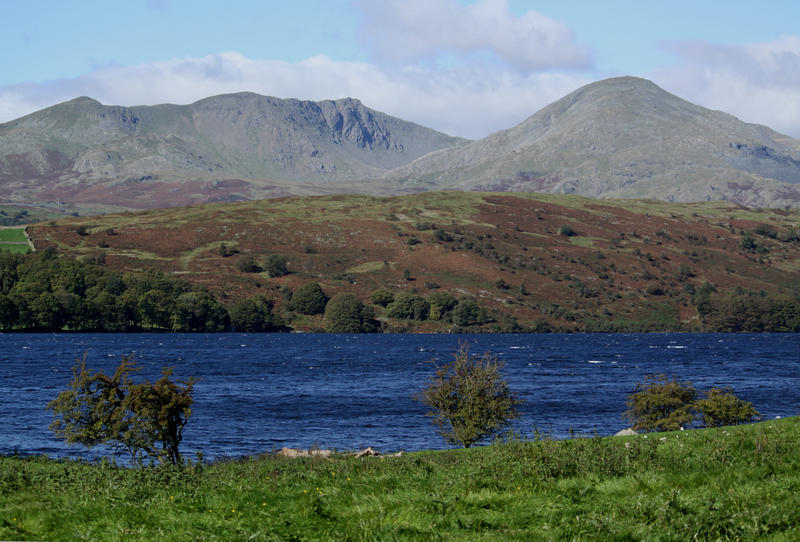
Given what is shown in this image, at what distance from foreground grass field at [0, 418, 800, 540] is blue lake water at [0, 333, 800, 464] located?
20.5 meters

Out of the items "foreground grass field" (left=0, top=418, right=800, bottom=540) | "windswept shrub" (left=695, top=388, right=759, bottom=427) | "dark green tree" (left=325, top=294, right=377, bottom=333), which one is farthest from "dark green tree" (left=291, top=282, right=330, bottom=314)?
"foreground grass field" (left=0, top=418, right=800, bottom=540)

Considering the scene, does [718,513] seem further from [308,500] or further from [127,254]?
[127,254]

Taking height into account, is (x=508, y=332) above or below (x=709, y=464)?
below

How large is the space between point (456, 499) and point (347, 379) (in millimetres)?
73408

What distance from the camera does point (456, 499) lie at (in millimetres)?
13703

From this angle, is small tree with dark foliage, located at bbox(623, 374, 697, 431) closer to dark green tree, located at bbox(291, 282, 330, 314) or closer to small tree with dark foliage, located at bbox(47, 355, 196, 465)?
small tree with dark foliage, located at bbox(47, 355, 196, 465)

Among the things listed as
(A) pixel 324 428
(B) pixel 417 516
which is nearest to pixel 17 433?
(A) pixel 324 428

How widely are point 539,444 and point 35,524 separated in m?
10.6

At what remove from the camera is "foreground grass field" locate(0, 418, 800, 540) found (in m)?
11.8

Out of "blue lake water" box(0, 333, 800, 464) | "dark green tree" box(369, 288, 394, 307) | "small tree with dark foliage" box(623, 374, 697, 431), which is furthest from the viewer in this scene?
"dark green tree" box(369, 288, 394, 307)

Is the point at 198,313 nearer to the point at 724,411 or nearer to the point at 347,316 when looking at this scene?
the point at 347,316

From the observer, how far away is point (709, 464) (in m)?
16.4

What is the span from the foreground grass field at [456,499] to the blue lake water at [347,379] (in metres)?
20.5

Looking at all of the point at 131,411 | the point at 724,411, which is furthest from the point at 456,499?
the point at 724,411
